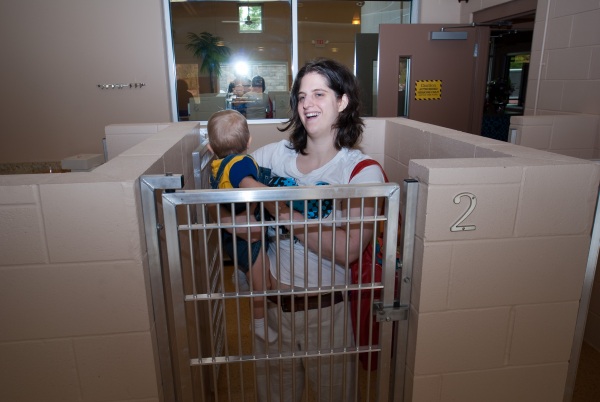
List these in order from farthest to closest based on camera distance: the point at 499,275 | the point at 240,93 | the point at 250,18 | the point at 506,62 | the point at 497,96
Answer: the point at 506,62 → the point at 497,96 → the point at 250,18 → the point at 240,93 → the point at 499,275

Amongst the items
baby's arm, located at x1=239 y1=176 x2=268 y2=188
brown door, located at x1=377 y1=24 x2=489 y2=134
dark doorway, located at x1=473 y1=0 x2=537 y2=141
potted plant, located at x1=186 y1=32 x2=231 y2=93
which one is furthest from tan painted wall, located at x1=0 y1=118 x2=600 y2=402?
potted plant, located at x1=186 y1=32 x2=231 y2=93

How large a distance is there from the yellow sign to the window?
74.3 inches

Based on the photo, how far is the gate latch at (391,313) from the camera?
41.0 inches

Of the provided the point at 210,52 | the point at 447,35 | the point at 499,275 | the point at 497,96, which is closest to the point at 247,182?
the point at 499,275

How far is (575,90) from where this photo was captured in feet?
8.88

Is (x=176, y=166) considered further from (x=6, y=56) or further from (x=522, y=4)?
(x=6, y=56)

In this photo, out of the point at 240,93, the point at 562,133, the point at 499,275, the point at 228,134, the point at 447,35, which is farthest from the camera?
the point at 240,93

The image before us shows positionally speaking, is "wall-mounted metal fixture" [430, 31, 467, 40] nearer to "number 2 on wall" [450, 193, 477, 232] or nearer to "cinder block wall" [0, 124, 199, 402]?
"number 2 on wall" [450, 193, 477, 232]

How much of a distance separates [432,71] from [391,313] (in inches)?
141

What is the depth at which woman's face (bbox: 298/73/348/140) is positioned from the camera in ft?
4.44

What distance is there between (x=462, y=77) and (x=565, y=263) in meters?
3.53

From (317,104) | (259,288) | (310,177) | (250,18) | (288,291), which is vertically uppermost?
(250,18)

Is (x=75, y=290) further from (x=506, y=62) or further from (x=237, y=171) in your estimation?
(x=506, y=62)

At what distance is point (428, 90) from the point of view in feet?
13.6
